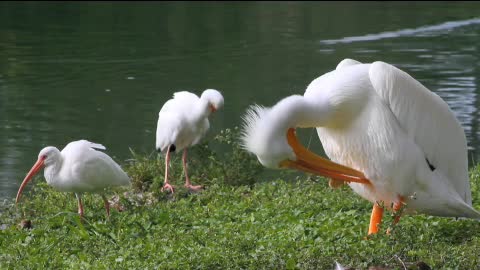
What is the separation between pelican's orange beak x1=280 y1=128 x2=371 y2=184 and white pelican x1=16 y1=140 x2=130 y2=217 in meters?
1.91

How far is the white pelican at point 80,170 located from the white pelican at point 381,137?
188 centimetres

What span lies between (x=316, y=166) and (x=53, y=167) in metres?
2.39

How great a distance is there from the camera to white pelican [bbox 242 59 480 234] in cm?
516

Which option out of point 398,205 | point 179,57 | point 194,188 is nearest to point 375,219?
point 398,205

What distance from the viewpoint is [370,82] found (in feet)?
17.3

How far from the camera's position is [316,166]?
5.22 meters

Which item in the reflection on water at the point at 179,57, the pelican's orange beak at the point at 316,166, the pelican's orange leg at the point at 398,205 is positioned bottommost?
the reflection on water at the point at 179,57

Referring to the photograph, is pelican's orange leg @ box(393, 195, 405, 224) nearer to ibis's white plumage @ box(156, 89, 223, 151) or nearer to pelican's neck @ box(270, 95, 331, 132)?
pelican's neck @ box(270, 95, 331, 132)

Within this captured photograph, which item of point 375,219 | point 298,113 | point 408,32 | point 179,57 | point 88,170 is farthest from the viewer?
point 408,32

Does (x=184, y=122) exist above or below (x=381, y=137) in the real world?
below

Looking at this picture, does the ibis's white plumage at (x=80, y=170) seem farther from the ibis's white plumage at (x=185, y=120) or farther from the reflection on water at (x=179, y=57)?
the ibis's white plumage at (x=185, y=120)

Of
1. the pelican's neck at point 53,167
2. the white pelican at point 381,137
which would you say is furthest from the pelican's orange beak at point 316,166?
the pelican's neck at point 53,167

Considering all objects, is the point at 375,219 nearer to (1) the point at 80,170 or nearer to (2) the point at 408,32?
(1) the point at 80,170

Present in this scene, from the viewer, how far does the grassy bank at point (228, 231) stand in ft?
16.0
